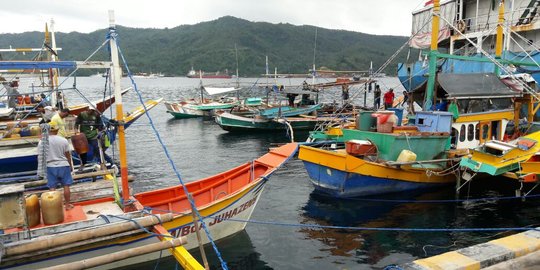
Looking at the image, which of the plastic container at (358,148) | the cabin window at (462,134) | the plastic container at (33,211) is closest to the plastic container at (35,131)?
the plastic container at (33,211)

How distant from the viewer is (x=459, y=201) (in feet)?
47.7

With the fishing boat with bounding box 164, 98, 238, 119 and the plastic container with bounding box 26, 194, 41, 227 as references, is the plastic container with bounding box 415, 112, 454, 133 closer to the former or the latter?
the plastic container with bounding box 26, 194, 41, 227

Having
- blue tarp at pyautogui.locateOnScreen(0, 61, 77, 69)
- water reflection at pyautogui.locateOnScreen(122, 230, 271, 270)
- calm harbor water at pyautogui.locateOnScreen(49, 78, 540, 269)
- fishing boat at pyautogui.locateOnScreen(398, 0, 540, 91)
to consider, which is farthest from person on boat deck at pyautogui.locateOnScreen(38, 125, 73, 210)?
fishing boat at pyautogui.locateOnScreen(398, 0, 540, 91)

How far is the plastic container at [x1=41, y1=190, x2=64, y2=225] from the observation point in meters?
7.98

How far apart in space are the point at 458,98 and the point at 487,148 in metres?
2.75

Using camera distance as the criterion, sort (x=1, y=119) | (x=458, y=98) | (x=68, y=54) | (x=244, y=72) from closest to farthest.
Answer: (x=458, y=98)
(x=1, y=119)
(x=68, y=54)
(x=244, y=72)

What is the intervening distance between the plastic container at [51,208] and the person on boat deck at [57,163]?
36.5 inches

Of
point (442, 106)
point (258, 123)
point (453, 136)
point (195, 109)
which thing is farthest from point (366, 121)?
point (195, 109)

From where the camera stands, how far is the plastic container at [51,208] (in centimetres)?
798

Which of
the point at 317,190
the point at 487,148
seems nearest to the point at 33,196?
the point at 317,190

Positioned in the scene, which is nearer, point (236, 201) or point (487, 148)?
point (236, 201)

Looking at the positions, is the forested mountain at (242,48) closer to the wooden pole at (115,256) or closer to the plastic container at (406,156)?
the plastic container at (406,156)

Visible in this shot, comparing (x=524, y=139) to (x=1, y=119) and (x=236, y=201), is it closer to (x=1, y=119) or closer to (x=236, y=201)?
(x=236, y=201)

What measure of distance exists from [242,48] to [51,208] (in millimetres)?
155137
